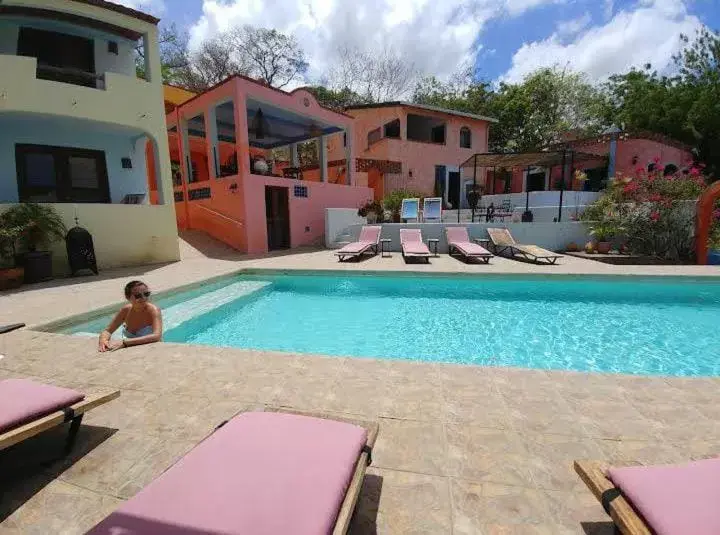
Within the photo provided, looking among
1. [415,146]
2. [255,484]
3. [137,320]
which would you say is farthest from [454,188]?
[255,484]

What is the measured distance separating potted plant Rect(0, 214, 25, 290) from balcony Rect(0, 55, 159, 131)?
2687 mm

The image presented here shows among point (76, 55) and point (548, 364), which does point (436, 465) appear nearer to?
point (548, 364)

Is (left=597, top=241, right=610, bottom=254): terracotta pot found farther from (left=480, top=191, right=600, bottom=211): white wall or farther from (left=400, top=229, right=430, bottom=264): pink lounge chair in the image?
(left=480, top=191, right=600, bottom=211): white wall

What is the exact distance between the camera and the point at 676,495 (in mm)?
1372

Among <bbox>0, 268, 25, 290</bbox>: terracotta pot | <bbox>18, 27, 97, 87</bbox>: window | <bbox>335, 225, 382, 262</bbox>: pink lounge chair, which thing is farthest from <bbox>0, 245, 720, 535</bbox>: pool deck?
<bbox>18, 27, 97, 87</bbox>: window

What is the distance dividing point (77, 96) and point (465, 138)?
2097 cm

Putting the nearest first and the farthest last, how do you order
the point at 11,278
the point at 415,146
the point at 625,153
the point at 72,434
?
the point at 72,434, the point at 11,278, the point at 625,153, the point at 415,146

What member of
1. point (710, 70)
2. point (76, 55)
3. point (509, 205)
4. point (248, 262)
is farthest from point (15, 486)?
point (710, 70)

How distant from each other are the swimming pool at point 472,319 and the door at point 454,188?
1623 cm

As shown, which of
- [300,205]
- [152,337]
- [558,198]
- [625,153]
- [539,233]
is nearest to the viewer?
[152,337]

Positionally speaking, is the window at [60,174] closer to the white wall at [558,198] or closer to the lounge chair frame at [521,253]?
the lounge chair frame at [521,253]

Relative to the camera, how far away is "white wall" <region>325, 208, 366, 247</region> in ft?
46.9

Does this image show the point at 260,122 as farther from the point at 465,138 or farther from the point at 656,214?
the point at 465,138

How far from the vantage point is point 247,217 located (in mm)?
12484
